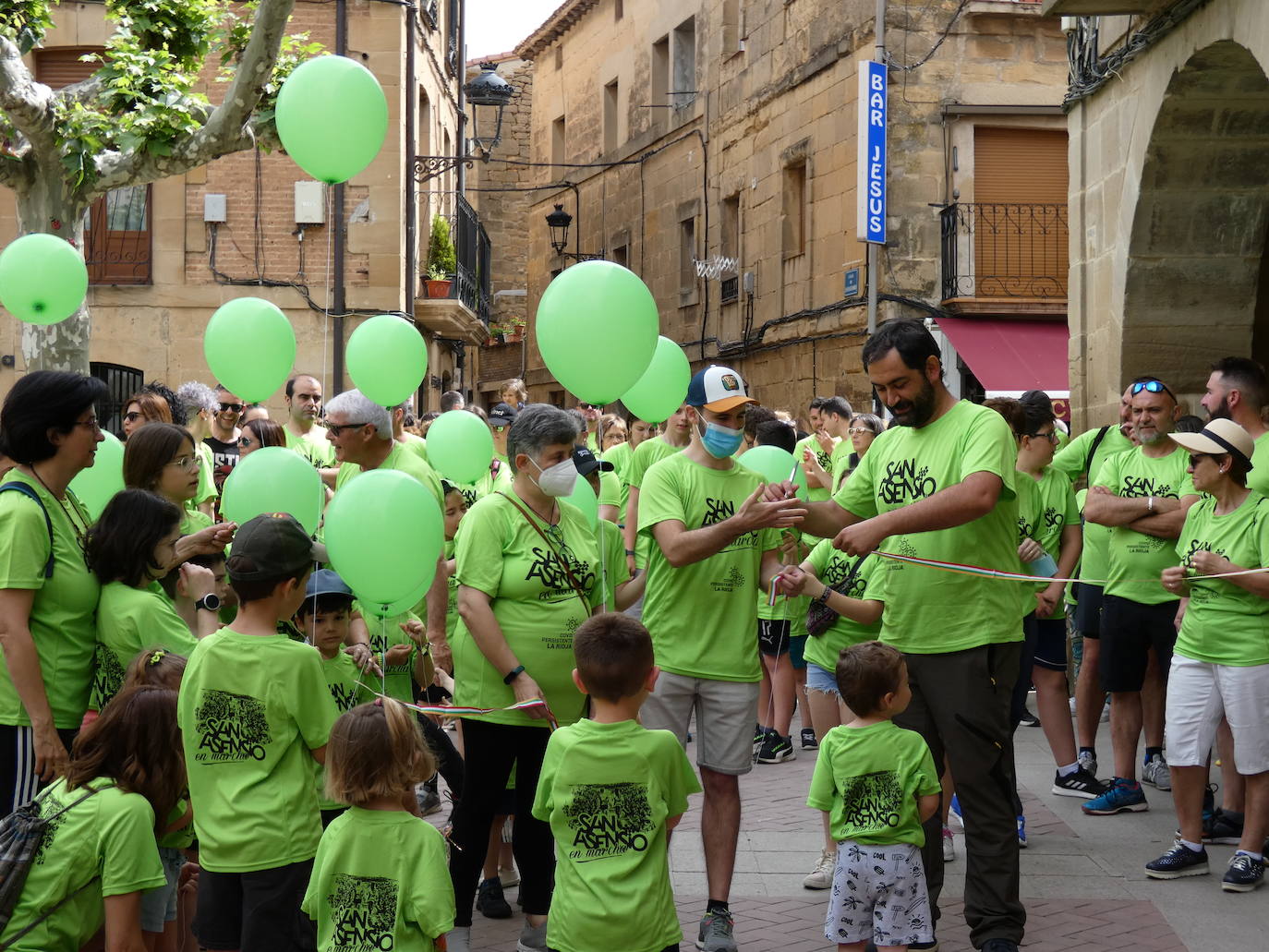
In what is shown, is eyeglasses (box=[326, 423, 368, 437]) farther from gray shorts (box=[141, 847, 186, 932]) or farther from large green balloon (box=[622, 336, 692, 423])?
gray shorts (box=[141, 847, 186, 932])

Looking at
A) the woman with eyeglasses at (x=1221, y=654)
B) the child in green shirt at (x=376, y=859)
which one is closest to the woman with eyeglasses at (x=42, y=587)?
the child in green shirt at (x=376, y=859)

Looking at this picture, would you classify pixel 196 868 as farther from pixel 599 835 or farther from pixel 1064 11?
pixel 1064 11

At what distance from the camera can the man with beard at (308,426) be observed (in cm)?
834

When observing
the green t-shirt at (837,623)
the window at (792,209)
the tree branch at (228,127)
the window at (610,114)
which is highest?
the window at (610,114)

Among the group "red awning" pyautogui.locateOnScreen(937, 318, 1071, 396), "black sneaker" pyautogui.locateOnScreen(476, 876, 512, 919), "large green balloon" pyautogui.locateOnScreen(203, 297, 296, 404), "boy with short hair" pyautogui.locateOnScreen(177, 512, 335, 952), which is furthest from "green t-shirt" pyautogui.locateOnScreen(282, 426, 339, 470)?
"red awning" pyautogui.locateOnScreen(937, 318, 1071, 396)

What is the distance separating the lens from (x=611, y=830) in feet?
12.9

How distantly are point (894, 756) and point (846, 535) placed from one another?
705mm

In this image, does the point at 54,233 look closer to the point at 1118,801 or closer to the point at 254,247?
the point at 254,247

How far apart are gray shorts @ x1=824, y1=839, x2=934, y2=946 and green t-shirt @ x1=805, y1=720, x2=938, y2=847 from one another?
0.16 feet

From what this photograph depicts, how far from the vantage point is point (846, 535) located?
4695 mm

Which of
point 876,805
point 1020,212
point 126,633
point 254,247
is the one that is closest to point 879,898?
point 876,805

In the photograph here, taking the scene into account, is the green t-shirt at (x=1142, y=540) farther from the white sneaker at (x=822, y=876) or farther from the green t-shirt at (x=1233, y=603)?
the white sneaker at (x=822, y=876)

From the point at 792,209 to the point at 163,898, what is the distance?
1861 cm

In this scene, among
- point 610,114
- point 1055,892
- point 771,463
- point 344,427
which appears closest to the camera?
point 344,427
